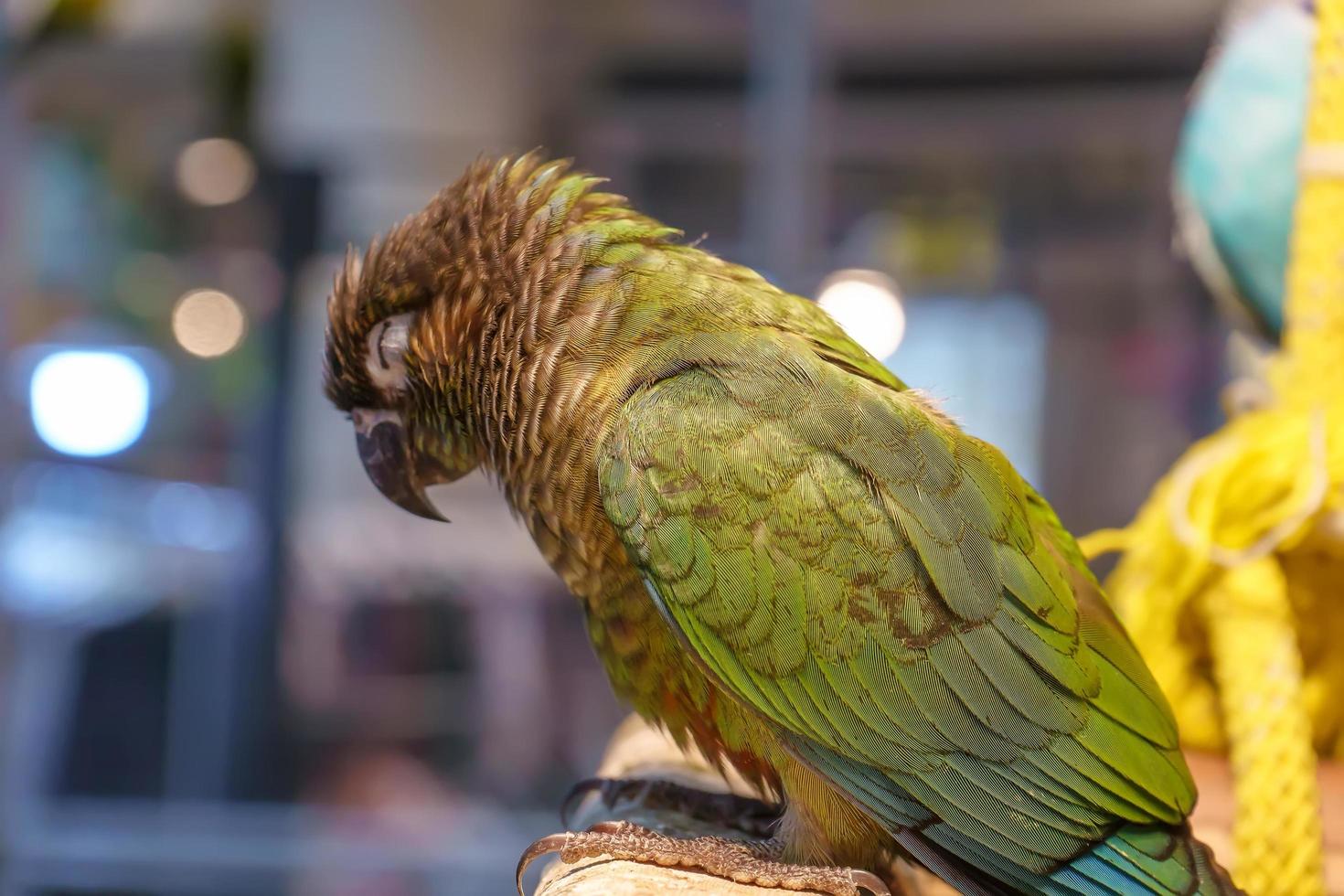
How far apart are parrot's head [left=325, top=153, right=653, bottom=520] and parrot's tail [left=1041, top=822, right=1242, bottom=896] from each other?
430 mm

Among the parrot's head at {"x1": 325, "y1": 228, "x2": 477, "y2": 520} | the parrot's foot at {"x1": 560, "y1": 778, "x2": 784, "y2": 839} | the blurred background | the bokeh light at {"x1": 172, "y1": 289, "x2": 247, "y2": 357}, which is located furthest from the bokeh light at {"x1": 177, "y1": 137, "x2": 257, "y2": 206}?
the parrot's foot at {"x1": 560, "y1": 778, "x2": 784, "y2": 839}

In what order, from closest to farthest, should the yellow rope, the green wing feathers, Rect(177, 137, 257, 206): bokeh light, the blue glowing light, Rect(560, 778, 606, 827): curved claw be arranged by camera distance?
1. the green wing feathers
2. the yellow rope
3. Rect(560, 778, 606, 827): curved claw
4. the blue glowing light
5. Rect(177, 137, 257, 206): bokeh light

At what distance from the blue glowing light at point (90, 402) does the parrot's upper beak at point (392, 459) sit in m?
1.76

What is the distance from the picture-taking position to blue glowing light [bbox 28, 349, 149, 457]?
7.60ft

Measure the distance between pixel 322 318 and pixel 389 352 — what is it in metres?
1.51

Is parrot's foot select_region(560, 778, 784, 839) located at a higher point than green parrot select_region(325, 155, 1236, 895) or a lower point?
lower

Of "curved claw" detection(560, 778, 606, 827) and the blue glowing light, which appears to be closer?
"curved claw" detection(560, 778, 606, 827)

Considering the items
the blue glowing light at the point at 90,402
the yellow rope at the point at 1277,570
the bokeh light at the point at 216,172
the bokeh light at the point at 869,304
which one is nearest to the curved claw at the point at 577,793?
the yellow rope at the point at 1277,570

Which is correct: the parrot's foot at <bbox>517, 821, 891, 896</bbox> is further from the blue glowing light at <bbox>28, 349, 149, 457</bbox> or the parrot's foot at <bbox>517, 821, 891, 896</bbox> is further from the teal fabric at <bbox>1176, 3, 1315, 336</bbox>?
the blue glowing light at <bbox>28, 349, 149, 457</bbox>

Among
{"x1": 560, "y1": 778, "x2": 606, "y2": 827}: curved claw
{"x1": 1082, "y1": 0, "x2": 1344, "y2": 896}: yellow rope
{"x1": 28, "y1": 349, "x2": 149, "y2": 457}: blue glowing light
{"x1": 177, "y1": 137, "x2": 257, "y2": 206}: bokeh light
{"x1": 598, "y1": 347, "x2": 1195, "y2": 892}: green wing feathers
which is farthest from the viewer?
{"x1": 177, "y1": 137, "x2": 257, "y2": 206}: bokeh light

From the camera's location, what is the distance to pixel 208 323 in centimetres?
242

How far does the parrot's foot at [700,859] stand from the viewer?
0.69 meters

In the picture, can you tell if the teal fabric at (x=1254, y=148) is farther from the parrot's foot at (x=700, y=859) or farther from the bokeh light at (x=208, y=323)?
the bokeh light at (x=208, y=323)

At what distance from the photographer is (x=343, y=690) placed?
96.3 inches
